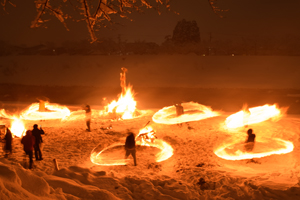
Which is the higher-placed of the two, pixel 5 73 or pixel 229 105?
pixel 5 73

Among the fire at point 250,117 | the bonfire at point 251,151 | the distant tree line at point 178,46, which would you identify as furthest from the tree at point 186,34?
the bonfire at point 251,151

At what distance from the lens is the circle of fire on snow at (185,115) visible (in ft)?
47.7

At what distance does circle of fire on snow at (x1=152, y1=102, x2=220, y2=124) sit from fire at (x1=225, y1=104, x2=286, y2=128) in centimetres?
153

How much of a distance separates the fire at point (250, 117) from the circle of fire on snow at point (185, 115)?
1530 mm

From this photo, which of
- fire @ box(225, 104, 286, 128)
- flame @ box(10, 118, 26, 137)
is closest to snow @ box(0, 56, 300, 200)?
fire @ box(225, 104, 286, 128)

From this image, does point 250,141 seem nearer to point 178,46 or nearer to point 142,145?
point 142,145

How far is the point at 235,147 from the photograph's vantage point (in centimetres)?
1080

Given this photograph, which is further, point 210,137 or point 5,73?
point 5,73

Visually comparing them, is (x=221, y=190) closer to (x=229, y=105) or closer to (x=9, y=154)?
(x=9, y=154)

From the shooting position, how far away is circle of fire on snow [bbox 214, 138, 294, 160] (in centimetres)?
1012

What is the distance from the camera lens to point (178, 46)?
2047 inches

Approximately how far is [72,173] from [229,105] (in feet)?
46.5

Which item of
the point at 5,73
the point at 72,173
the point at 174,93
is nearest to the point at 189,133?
the point at 72,173

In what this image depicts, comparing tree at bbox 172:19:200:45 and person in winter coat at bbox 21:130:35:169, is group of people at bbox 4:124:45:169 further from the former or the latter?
tree at bbox 172:19:200:45
